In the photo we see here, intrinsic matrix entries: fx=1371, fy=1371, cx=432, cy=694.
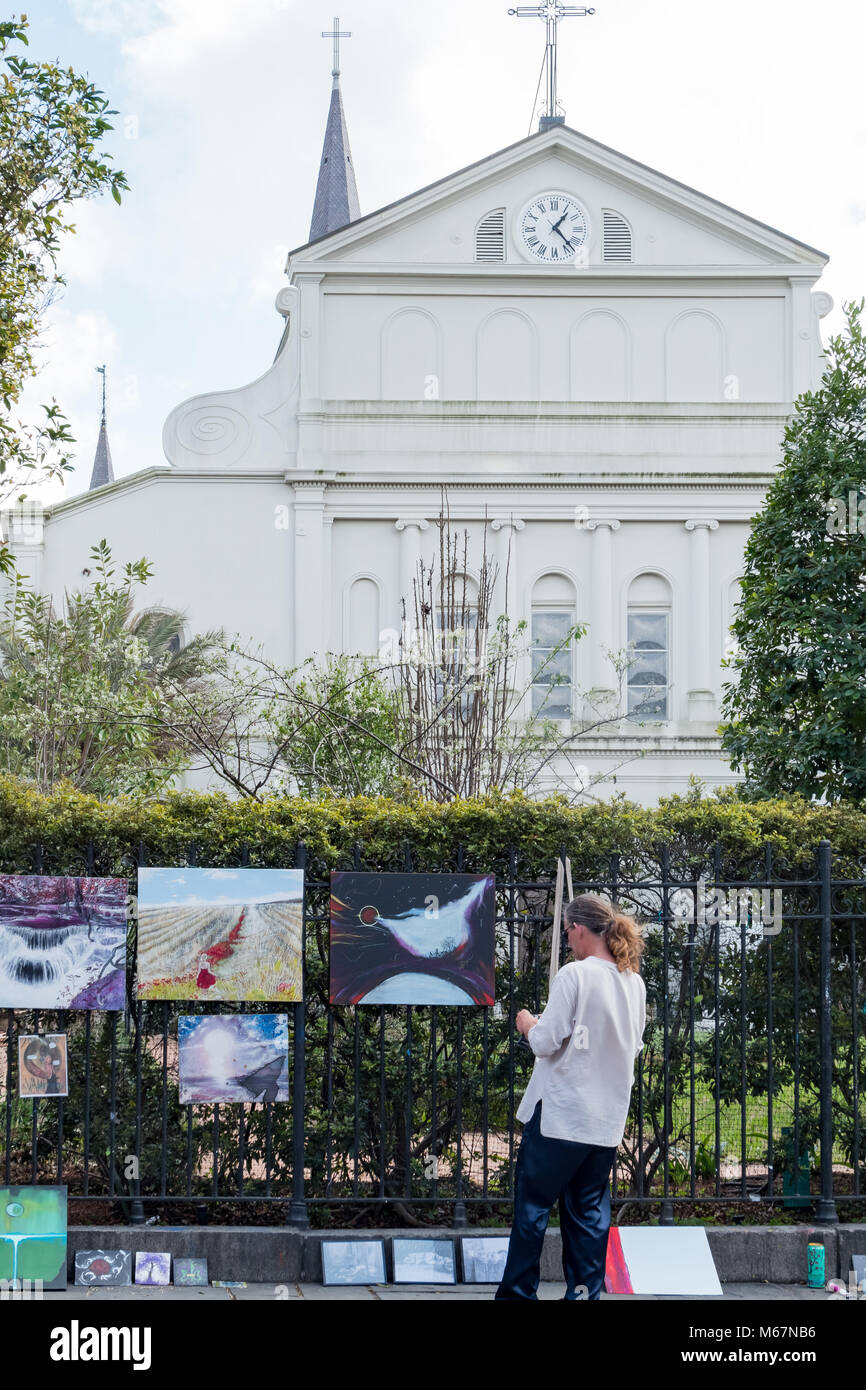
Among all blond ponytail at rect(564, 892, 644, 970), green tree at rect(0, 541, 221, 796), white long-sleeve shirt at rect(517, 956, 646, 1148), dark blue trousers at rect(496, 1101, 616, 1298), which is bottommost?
dark blue trousers at rect(496, 1101, 616, 1298)

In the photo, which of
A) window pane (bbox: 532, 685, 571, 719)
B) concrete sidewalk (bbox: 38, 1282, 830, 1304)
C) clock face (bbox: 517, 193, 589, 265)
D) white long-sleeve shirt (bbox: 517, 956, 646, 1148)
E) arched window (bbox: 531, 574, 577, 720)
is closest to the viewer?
white long-sleeve shirt (bbox: 517, 956, 646, 1148)

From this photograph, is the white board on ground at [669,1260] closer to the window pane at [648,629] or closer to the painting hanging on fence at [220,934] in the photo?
the painting hanging on fence at [220,934]

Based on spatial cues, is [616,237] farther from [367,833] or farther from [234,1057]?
[234,1057]

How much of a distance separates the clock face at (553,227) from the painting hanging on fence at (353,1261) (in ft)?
79.0

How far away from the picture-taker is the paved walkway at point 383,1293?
21.4 feet

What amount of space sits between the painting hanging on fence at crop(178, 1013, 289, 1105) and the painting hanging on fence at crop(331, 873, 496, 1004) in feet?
1.37

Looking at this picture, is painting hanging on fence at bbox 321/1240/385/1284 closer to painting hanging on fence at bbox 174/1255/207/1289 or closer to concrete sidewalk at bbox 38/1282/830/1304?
concrete sidewalk at bbox 38/1282/830/1304

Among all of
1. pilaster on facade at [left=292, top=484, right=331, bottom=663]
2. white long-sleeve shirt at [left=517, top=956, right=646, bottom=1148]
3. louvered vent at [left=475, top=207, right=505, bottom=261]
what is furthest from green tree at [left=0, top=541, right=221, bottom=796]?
louvered vent at [left=475, top=207, right=505, bottom=261]

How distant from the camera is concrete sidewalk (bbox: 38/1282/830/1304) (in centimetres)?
650

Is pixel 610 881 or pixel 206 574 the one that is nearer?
pixel 610 881
